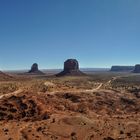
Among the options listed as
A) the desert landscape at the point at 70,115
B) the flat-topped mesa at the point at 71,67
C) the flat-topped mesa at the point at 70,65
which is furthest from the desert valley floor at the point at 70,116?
the flat-topped mesa at the point at 70,65

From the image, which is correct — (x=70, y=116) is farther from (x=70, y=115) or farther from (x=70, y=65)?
(x=70, y=65)

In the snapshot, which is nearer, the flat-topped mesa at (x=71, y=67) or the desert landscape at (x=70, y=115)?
→ the desert landscape at (x=70, y=115)

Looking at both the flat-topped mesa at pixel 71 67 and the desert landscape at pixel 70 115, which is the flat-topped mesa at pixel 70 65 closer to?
the flat-topped mesa at pixel 71 67

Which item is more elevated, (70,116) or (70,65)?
(70,65)

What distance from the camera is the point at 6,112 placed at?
54906mm

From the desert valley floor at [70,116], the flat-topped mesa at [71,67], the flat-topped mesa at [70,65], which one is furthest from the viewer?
the flat-topped mesa at [70,65]

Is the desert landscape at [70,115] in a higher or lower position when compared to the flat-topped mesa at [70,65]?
lower

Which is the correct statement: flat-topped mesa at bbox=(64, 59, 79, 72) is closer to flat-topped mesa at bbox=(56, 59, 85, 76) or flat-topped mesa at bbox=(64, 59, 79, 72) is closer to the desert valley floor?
flat-topped mesa at bbox=(56, 59, 85, 76)

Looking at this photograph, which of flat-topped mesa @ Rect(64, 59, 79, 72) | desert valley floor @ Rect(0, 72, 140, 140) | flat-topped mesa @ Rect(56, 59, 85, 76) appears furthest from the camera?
flat-topped mesa @ Rect(64, 59, 79, 72)

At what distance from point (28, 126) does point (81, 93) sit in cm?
2634

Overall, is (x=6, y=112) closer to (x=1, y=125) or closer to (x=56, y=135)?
(x=1, y=125)

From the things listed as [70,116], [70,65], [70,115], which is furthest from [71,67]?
[70,116]

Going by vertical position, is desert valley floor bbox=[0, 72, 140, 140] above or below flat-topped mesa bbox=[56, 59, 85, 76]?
below

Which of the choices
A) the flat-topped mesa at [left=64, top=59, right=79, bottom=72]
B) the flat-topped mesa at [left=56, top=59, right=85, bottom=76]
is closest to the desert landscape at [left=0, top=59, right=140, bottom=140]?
the flat-topped mesa at [left=56, top=59, right=85, bottom=76]
